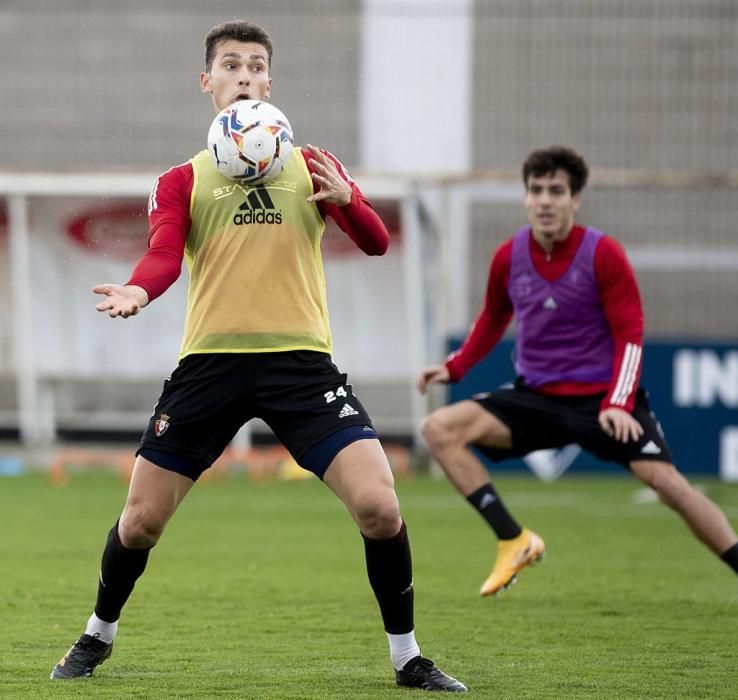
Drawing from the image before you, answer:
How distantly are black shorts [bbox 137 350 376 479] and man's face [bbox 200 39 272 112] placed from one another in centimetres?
88

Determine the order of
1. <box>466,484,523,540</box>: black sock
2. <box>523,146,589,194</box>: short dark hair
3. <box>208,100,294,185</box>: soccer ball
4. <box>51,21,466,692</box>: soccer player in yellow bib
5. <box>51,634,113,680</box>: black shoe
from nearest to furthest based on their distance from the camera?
<box>208,100,294,185</box>: soccer ball → <box>51,21,466,692</box>: soccer player in yellow bib → <box>51,634,113,680</box>: black shoe → <box>466,484,523,540</box>: black sock → <box>523,146,589,194</box>: short dark hair

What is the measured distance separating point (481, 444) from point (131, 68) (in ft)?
40.2

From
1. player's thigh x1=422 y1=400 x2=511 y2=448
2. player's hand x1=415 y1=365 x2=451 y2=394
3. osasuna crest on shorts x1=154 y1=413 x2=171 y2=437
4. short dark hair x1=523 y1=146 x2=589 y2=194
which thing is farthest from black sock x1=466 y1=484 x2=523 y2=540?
osasuna crest on shorts x1=154 y1=413 x2=171 y2=437

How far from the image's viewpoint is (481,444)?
748 centimetres

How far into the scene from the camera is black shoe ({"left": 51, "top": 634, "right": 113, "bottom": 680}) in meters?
5.03

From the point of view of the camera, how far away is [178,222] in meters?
4.92

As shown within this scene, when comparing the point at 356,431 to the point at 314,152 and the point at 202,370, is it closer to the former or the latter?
the point at 202,370

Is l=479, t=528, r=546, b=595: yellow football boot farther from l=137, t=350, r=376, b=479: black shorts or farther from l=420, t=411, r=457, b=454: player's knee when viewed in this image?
l=137, t=350, r=376, b=479: black shorts

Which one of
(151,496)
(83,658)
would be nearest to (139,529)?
(151,496)

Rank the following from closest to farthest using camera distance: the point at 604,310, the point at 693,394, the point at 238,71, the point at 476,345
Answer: the point at 238,71, the point at 604,310, the point at 476,345, the point at 693,394

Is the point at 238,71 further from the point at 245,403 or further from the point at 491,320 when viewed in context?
the point at 491,320

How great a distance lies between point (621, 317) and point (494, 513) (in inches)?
43.9

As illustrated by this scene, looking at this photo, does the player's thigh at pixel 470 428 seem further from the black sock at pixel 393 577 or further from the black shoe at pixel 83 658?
the black shoe at pixel 83 658

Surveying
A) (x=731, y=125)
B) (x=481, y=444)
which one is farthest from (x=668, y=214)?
(x=481, y=444)
